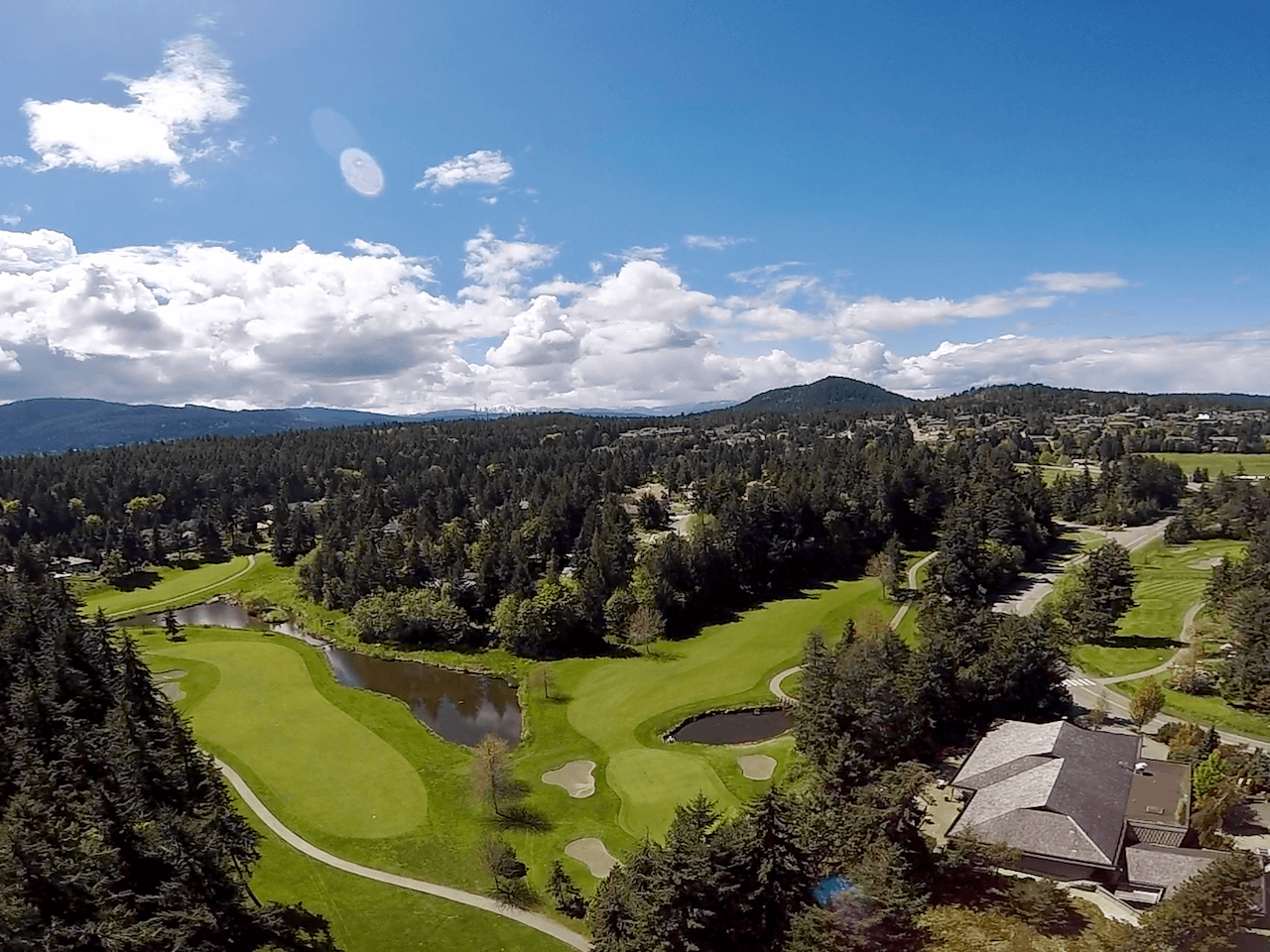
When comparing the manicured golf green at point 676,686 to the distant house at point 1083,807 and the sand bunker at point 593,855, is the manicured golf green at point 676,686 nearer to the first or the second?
the sand bunker at point 593,855

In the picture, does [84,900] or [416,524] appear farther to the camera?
[416,524]

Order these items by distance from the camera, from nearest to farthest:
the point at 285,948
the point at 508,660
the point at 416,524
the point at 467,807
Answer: the point at 285,948, the point at 467,807, the point at 508,660, the point at 416,524

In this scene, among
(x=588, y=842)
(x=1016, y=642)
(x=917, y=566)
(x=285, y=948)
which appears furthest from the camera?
(x=917, y=566)

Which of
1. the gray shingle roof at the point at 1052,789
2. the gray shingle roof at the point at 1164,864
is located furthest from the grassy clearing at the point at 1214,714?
the gray shingle roof at the point at 1164,864

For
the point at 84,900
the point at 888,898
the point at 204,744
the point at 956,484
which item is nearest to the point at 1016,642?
the point at 888,898

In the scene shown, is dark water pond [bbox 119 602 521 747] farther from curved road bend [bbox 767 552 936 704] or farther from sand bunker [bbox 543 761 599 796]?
curved road bend [bbox 767 552 936 704]

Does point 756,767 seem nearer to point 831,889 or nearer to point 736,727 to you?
point 736,727

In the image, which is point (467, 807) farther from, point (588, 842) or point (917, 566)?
point (917, 566)
